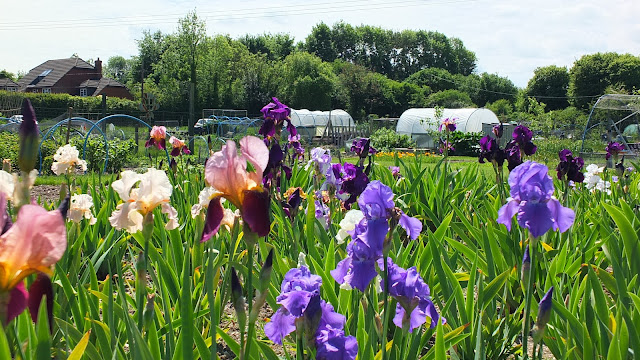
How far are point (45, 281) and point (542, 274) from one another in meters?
2.19

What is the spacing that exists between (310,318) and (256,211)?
24 cm

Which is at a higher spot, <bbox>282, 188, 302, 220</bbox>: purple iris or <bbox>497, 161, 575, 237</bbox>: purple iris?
<bbox>497, 161, 575, 237</bbox>: purple iris

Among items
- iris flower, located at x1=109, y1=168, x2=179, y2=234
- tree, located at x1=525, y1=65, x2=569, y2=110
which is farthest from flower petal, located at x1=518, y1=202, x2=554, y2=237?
tree, located at x1=525, y1=65, x2=569, y2=110

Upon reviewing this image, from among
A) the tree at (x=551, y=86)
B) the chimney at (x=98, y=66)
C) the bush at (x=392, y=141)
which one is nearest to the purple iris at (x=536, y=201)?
the bush at (x=392, y=141)

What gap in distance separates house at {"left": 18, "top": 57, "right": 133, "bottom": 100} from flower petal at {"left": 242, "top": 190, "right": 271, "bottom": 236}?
5487 cm

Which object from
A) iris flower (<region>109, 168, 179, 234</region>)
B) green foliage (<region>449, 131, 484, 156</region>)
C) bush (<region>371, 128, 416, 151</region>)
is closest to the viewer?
iris flower (<region>109, 168, 179, 234</region>)

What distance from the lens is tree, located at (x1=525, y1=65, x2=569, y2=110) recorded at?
50906 mm

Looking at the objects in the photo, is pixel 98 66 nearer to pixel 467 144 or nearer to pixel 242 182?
pixel 467 144

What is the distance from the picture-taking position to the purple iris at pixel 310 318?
37.7 inches

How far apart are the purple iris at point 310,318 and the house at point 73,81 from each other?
54.8 m

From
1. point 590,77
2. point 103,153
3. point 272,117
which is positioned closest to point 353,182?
point 272,117

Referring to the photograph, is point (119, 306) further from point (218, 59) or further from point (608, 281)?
point (218, 59)

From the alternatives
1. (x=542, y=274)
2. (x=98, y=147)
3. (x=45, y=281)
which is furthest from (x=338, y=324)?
(x=98, y=147)

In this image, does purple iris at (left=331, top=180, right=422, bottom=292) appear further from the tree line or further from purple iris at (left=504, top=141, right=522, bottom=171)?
the tree line
